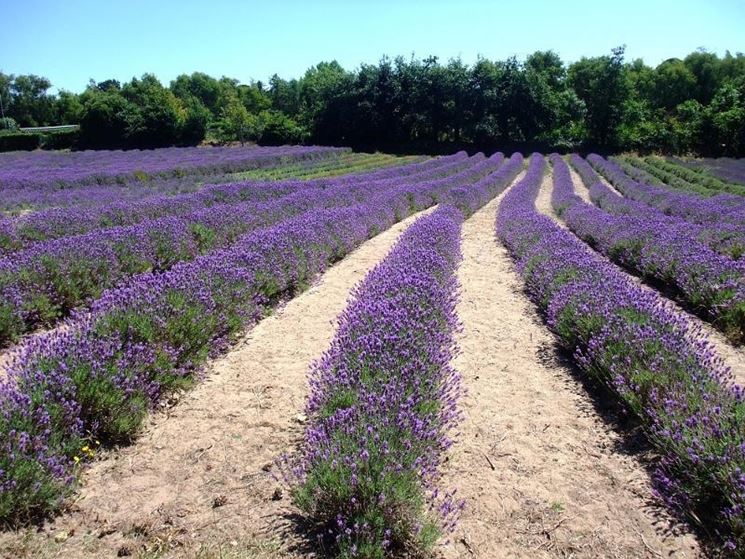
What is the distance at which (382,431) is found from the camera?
271 cm

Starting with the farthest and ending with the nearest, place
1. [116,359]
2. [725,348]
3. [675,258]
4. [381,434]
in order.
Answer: [675,258]
[725,348]
[116,359]
[381,434]

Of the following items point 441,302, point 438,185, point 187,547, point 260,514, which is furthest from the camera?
point 438,185

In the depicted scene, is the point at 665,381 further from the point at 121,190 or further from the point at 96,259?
the point at 121,190

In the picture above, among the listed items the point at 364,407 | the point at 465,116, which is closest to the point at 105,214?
the point at 364,407

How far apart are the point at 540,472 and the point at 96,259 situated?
561cm

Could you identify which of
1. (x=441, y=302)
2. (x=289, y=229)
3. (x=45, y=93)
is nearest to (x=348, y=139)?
(x=289, y=229)

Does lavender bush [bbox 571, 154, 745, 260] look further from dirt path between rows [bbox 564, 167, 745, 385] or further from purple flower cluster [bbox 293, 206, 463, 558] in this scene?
purple flower cluster [bbox 293, 206, 463, 558]

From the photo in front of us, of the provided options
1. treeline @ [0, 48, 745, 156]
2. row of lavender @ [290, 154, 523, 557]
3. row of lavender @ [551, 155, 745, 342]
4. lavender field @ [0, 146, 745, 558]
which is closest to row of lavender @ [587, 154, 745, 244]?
row of lavender @ [551, 155, 745, 342]

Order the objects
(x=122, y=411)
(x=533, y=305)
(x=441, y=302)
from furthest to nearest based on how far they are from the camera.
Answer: (x=533, y=305), (x=441, y=302), (x=122, y=411)

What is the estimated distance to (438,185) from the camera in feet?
58.0

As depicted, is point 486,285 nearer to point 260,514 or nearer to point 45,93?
point 260,514

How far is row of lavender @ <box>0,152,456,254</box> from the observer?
8.73 meters

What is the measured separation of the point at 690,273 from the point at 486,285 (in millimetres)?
2580

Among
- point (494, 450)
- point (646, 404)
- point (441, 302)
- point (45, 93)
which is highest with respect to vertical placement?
point (45, 93)
